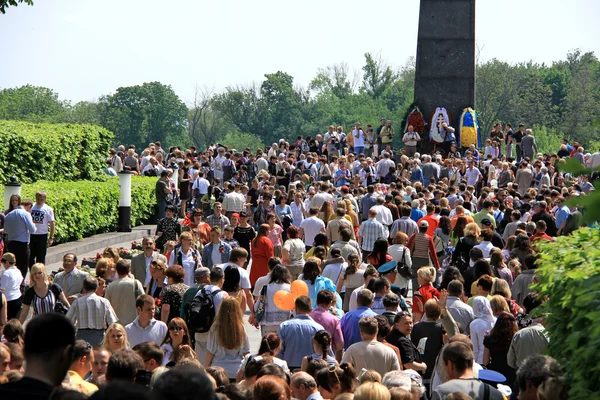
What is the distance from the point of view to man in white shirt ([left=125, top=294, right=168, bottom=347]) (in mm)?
10617

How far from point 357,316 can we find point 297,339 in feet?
2.73

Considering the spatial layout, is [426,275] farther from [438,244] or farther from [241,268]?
[438,244]

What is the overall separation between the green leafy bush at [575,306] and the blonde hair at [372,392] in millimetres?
1173

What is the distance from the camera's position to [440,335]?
10.8 metres

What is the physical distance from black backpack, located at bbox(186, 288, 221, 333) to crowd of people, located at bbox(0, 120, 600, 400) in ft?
0.07

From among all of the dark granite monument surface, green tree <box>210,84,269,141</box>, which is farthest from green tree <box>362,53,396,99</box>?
the dark granite monument surface

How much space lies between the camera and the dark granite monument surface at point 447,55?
134 feet

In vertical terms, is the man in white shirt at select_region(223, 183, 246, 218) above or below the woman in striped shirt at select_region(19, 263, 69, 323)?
above

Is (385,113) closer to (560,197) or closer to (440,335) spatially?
(560,197)

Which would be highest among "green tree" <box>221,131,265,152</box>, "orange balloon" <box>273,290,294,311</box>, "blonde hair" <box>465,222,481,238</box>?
"green tree" <box>221,131,265,152</box>

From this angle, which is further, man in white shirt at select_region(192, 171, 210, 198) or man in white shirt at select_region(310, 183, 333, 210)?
man in white shirt at select_region(192, 171, 210, 198)

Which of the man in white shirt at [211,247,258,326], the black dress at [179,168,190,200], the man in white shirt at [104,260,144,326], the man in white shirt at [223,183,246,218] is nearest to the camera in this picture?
the man in white shirt at [104,260,144,326]

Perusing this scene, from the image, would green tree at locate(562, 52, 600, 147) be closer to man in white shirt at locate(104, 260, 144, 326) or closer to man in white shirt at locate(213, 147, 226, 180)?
man in white shirt at locate(213, 147, 226, 180)

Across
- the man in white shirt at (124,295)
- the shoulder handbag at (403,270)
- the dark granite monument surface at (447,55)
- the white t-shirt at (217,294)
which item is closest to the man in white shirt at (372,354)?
the white t-shirt at (217,294)
